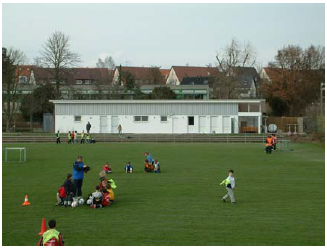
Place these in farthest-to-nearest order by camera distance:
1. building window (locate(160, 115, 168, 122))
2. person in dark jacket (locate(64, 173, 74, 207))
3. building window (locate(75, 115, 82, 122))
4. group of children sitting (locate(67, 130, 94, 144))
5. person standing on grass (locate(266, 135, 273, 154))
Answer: building window (locate(75, 115, 82, 122))
building window (locate(160, 115, 168, 122))
group of children sitting (locate(67, 130, 94, 144))
person standing on grass (locate(266, 135, 273, 154))
person in dark jacket (locate(64, 173, 74, 207))

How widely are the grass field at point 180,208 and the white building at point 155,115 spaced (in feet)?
109

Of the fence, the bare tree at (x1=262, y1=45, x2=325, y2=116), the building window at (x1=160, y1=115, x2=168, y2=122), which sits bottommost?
the fence

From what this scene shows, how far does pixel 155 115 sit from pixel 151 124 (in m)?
1.17

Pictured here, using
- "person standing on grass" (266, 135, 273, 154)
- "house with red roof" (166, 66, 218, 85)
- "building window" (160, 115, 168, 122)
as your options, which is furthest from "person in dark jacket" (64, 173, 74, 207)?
"house with red roof" (166, 66, 218, 85)

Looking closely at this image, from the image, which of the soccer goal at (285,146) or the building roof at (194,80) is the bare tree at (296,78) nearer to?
the soccer goal at (285,146)

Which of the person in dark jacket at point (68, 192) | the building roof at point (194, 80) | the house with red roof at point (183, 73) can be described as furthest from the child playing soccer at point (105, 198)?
the house with red roof at point (183, 73)

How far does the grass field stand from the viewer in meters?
13.7

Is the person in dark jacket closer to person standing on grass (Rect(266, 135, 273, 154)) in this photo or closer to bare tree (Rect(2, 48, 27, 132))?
person standing on grass (Rect(266, 135, 273, 154))

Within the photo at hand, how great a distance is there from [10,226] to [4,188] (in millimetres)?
7319

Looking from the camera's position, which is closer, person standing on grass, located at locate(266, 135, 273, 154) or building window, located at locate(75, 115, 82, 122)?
person standing on grass, located at locate(266, 135, 273, 154)

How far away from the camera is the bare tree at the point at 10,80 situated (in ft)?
234

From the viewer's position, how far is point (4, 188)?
21969mm

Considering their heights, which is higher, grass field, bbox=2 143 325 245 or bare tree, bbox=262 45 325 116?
bare tree, bbox=262 45 325 116

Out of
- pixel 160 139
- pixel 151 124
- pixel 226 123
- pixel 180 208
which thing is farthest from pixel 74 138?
pixel 180 208
